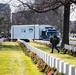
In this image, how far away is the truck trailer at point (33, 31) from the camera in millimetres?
66938

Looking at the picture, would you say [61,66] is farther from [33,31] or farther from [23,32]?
[23,32]

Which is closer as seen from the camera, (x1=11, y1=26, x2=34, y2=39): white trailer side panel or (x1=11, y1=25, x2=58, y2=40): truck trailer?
(x1=11, y1=25, x2=58, y2=40): truck trailer

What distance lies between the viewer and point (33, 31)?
224 feet

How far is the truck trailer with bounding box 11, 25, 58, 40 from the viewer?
220ft

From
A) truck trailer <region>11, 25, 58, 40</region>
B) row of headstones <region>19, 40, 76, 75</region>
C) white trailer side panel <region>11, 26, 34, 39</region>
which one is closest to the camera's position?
row of headstones <region>19, 40, 76, 75</region>

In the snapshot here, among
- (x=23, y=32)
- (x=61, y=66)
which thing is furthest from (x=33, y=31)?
(x=61, y=66)

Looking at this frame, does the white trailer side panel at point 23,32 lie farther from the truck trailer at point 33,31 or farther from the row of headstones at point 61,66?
the row of headstones at point 61,66

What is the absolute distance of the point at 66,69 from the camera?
40.0 ft

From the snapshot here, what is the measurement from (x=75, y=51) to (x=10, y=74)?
1432cm

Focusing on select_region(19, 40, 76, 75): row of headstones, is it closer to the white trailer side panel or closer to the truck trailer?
the truck trailer

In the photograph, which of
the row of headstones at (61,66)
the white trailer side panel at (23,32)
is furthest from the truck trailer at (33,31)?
the row of headstones at (61,66)

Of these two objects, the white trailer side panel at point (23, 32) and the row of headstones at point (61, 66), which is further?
the white trailer side panel at point (23, 32)

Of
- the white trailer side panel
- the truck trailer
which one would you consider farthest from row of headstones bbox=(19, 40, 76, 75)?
the white trailer side panel

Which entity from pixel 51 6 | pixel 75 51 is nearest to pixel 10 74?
→ pixel 75 51
